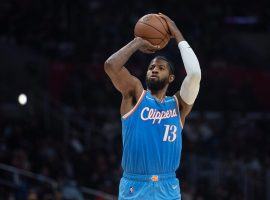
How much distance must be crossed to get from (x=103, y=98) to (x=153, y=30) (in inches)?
419

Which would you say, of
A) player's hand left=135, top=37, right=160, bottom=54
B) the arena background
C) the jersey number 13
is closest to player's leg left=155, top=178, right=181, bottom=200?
the jersey number 13

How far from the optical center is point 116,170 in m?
14.3

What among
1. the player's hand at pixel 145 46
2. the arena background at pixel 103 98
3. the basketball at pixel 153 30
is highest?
the basketball at pixel 153 30

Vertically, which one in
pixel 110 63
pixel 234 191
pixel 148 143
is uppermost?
pixel 110 63

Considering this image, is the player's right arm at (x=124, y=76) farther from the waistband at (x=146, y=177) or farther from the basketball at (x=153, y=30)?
the waistband at (x=146, y=177)

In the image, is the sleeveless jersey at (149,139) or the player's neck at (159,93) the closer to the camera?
the sleeveless jersey at (149,139)

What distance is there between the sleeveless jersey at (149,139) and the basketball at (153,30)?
0.52m

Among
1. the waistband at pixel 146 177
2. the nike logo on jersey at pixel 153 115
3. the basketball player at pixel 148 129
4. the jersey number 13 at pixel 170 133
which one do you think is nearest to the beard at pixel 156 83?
the basketball player at pixel 148 129

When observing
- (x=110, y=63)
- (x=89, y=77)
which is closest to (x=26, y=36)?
(x=89, y=77)

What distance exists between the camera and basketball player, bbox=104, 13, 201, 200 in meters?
6.36

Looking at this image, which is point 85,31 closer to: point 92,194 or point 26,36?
point 26,36

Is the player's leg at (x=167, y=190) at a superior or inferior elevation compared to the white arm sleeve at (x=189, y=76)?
inferior

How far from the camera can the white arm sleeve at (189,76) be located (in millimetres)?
6527

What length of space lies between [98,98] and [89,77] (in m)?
0.68
